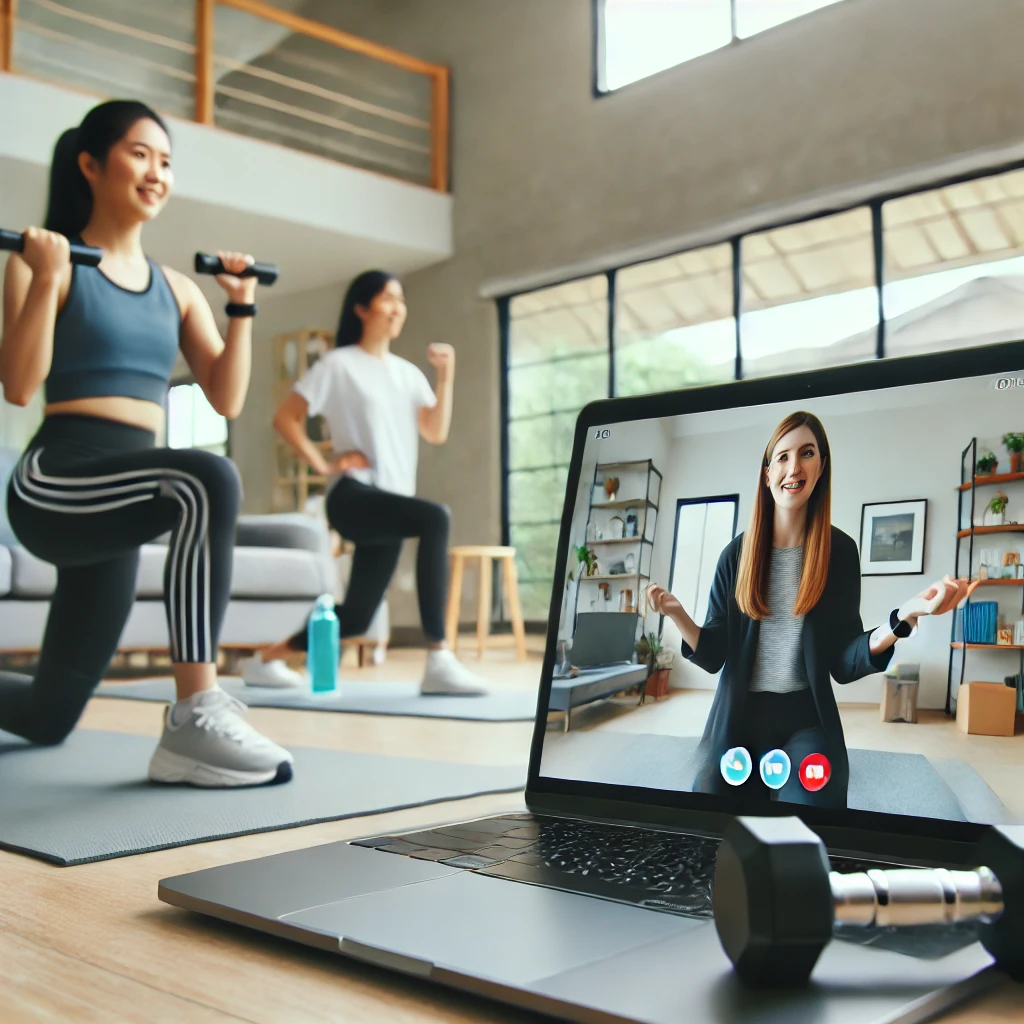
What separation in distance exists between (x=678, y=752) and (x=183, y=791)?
74cm

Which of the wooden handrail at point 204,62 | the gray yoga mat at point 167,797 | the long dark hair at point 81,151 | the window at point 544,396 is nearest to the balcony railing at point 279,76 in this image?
the wooden handrail at point 204,62

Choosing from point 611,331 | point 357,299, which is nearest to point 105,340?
point 357,299

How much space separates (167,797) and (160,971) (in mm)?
694

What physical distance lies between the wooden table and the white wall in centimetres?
17

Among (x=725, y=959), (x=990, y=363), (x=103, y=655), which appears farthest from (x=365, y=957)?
(x=103, y=655)

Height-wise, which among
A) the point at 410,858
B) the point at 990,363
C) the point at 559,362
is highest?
the point at 559,362

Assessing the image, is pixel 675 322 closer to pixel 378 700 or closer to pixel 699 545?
pixel 378 700

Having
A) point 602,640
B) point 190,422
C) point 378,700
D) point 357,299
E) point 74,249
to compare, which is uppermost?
point 190,422

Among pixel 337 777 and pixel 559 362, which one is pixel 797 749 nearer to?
pixel 337 777

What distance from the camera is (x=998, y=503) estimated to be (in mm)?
567

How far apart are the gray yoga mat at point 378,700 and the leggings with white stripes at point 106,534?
90 centimetres

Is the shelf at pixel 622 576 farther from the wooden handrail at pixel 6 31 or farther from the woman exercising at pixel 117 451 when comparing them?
the wooden handrail at pixel 6 31

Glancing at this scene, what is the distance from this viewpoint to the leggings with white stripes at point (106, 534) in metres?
Answer: 1.33

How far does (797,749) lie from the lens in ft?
2.00
